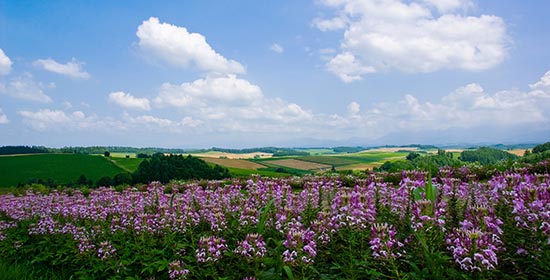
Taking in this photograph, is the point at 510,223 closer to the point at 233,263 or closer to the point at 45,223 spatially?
the point at 233,263

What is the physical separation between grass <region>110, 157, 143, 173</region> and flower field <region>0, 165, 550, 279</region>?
40892 mm

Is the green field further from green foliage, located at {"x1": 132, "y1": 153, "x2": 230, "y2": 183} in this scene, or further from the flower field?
the flower field

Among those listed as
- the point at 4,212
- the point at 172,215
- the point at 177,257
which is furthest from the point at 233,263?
the point at 4,212

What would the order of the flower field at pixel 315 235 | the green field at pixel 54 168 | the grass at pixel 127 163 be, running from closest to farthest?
1. the flower field at pixel 315 235
2. the green field at pixel 54 168
3. the grass at pixel 127 163

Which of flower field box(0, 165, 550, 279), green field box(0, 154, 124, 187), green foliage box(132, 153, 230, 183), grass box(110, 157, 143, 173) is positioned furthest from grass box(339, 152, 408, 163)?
flower field box(0, 165, 550, 279)

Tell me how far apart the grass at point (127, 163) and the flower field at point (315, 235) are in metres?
40.9

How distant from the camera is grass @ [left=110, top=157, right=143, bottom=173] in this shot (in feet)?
157

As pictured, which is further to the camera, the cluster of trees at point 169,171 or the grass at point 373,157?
the grass at point 373,157

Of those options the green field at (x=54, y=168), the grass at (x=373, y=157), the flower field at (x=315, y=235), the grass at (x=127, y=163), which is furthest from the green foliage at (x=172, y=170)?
the grass at (x=373, y=157)

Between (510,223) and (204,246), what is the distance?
366 centimetres

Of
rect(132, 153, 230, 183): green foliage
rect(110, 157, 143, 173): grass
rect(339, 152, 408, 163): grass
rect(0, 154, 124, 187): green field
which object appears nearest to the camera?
rect(132, 153, 230, 183): green foliage

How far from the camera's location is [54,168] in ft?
156

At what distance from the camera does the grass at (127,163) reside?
4793cm

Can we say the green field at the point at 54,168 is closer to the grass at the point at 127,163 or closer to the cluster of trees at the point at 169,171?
the grass at the point at 127,163
